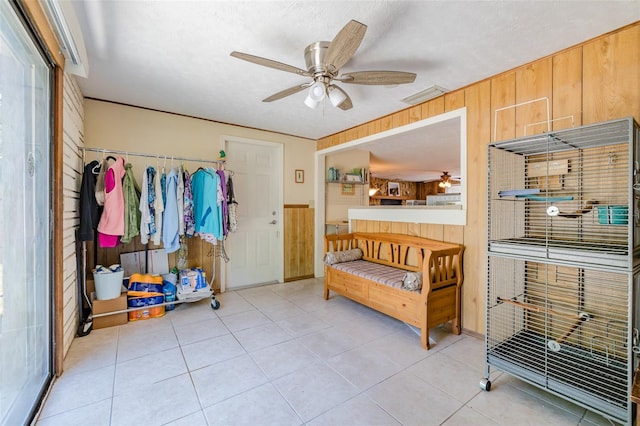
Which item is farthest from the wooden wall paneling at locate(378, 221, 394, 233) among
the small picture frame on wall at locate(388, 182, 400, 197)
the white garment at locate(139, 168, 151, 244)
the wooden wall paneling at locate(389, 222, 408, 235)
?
the small picture frame on wall at locate(388, 182, 400, 197)

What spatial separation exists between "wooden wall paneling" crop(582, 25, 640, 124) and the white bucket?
4.11 meters

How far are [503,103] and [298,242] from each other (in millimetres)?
3226

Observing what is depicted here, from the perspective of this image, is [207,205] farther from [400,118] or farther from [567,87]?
[567,87]

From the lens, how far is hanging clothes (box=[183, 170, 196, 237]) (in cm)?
313

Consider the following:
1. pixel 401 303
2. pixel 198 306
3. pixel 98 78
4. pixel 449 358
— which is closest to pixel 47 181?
pixel 98 78

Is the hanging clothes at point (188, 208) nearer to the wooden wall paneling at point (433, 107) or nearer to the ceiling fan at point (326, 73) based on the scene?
the ceiling fan at point (326, 73)

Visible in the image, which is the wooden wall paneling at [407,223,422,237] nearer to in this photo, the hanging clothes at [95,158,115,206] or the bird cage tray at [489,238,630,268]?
the bird cage tray at [489,238,630,268]

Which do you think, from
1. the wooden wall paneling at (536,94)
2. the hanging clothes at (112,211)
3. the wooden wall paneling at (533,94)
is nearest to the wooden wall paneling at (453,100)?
the wooden wall paneling at (536,94)

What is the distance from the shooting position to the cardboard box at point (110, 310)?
8.83 feet

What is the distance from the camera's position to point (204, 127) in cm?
373

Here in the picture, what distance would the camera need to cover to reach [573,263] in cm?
153

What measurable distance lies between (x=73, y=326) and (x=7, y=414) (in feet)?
4.46

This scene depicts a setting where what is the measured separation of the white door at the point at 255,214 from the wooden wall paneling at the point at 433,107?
221cm

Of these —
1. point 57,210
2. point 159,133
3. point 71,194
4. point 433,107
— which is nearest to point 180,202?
point 71,194
